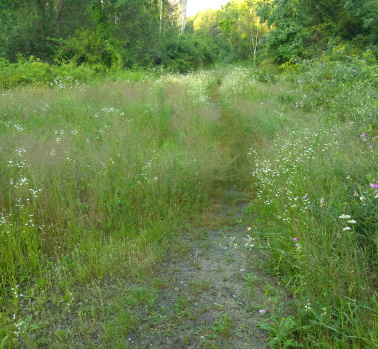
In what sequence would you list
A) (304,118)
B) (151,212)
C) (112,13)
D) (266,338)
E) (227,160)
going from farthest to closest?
(112,13)
(304,118)
(227,160)
(151,212)
(266,338)

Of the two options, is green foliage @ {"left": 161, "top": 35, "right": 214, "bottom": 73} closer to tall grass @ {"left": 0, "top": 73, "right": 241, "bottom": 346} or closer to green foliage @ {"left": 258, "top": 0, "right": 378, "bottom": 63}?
green foliage @ {"left": 258, "top": 0, "right": 378, "bottom": 63}

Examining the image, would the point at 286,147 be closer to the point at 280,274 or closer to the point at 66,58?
the point at 280,274

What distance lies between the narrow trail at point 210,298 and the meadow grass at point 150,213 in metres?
0.14

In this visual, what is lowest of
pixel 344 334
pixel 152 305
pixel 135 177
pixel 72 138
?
pixel 152 305

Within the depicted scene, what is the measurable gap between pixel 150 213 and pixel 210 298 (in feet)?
5.48

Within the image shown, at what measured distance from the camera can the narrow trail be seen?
2.82 m

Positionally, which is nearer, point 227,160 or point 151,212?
point 151,212

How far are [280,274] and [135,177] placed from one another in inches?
97.3

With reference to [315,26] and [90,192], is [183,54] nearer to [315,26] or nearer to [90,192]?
[315,26]

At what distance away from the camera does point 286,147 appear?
5.57m

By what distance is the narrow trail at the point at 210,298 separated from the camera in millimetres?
2820

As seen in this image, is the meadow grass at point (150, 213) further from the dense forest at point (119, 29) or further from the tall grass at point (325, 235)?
the dense forest at point (119, 29)

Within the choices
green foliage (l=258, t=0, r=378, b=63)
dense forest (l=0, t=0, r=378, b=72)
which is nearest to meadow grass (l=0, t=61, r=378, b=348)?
dense forest (l=0, t=0, r=378, b=72)

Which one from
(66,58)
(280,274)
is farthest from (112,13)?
(280,274)
